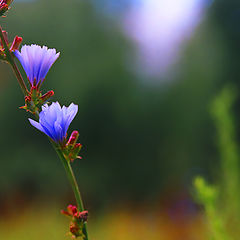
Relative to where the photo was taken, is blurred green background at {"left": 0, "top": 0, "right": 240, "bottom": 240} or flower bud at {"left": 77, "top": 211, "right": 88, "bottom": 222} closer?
flower bud at {"left": 77, "top": 211, "right": 88, "bottom": 222}

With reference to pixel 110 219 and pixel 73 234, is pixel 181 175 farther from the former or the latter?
pixel 73 234

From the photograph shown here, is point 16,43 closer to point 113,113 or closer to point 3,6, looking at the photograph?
point 3,6

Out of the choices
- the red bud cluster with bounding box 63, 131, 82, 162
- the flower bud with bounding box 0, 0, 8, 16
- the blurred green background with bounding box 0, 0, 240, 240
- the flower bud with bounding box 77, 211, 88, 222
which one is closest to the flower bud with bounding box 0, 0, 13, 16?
the flower bud with bounding box 0, 0, 8, 16

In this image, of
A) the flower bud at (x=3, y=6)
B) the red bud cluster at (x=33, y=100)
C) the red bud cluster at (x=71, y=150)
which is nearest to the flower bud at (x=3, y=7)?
the flower bud at (x=3, y=6)

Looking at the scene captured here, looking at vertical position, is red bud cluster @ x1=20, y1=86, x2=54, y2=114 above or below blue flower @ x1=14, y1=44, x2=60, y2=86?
below

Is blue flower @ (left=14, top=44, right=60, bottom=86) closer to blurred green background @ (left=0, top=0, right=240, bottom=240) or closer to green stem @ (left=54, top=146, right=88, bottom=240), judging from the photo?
green stem @ (left=54, top=146, right=88, bottom=240)
